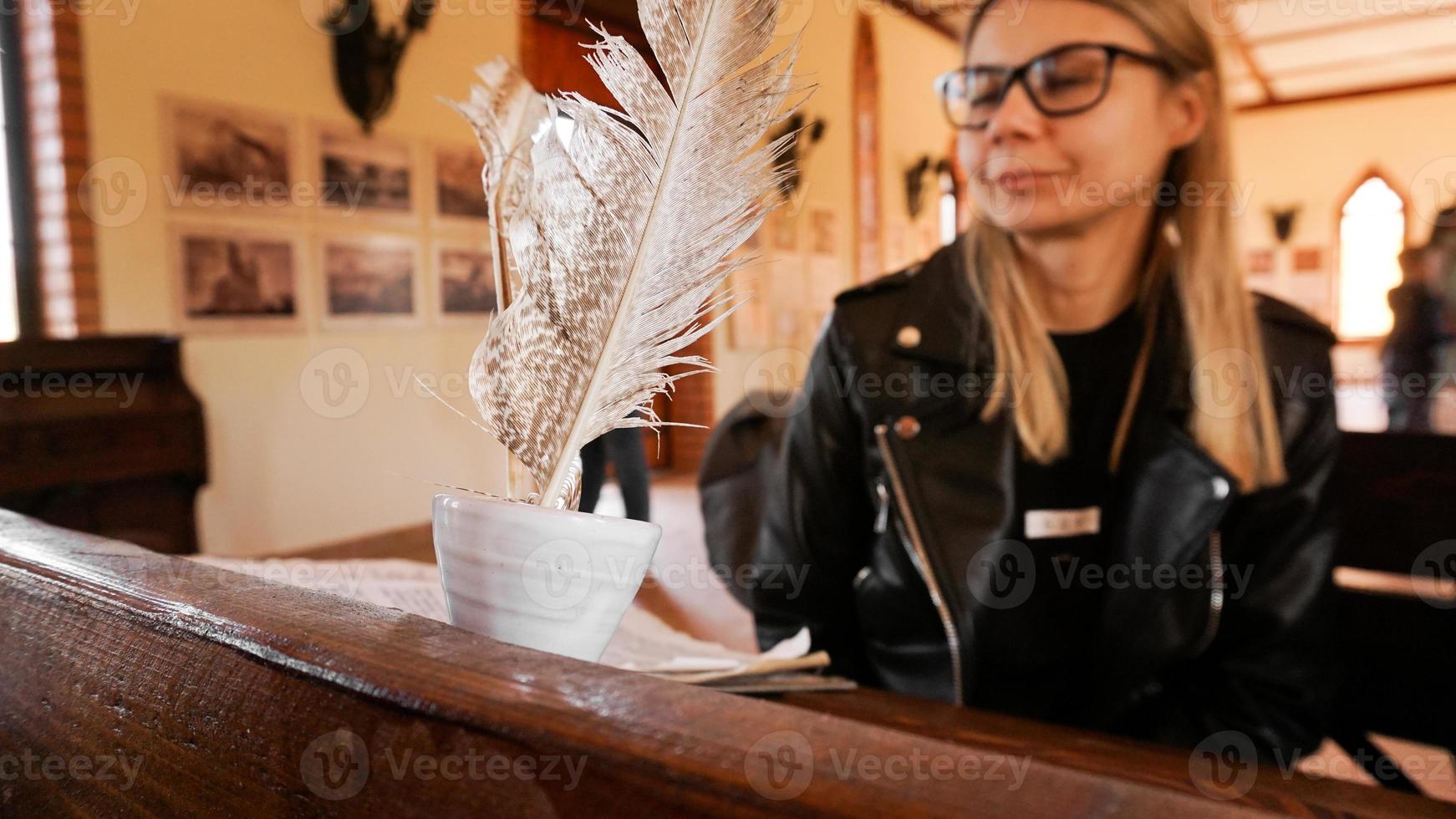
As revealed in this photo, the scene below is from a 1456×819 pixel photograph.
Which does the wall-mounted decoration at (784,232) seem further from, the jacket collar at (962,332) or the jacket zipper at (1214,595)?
the jacket zipper at (1214,595)

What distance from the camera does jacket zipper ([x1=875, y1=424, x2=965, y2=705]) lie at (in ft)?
3.60

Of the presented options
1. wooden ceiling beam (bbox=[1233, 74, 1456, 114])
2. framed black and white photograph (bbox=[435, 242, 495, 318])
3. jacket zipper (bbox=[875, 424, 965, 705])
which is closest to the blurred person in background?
jacket zipper (bbox=[875, 424, 965, 705])

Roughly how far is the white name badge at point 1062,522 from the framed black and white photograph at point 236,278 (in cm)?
381

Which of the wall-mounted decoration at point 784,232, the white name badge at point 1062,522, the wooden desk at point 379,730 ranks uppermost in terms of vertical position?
the wall-mounted decoration at point 784,232

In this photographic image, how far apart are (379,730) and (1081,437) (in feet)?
3.61

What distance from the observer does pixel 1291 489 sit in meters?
1.15

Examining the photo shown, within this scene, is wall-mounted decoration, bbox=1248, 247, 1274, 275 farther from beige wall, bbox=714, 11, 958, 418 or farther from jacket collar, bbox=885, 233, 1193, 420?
jacket collar, bbox=885, 233, 1193, 420

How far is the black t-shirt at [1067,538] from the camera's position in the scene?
1.14m

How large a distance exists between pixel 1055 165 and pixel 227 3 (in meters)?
3.99

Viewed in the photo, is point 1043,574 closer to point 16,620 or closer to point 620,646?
point 620,646

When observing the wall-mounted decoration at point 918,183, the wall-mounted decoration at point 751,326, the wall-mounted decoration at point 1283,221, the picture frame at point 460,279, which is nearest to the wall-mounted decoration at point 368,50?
the picture frame at point 460,279

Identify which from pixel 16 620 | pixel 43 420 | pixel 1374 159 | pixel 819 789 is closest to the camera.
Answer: pixel 819 789

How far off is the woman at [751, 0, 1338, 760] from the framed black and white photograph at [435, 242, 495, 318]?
3941mm

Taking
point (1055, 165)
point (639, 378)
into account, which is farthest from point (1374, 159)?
point (639, 378)
